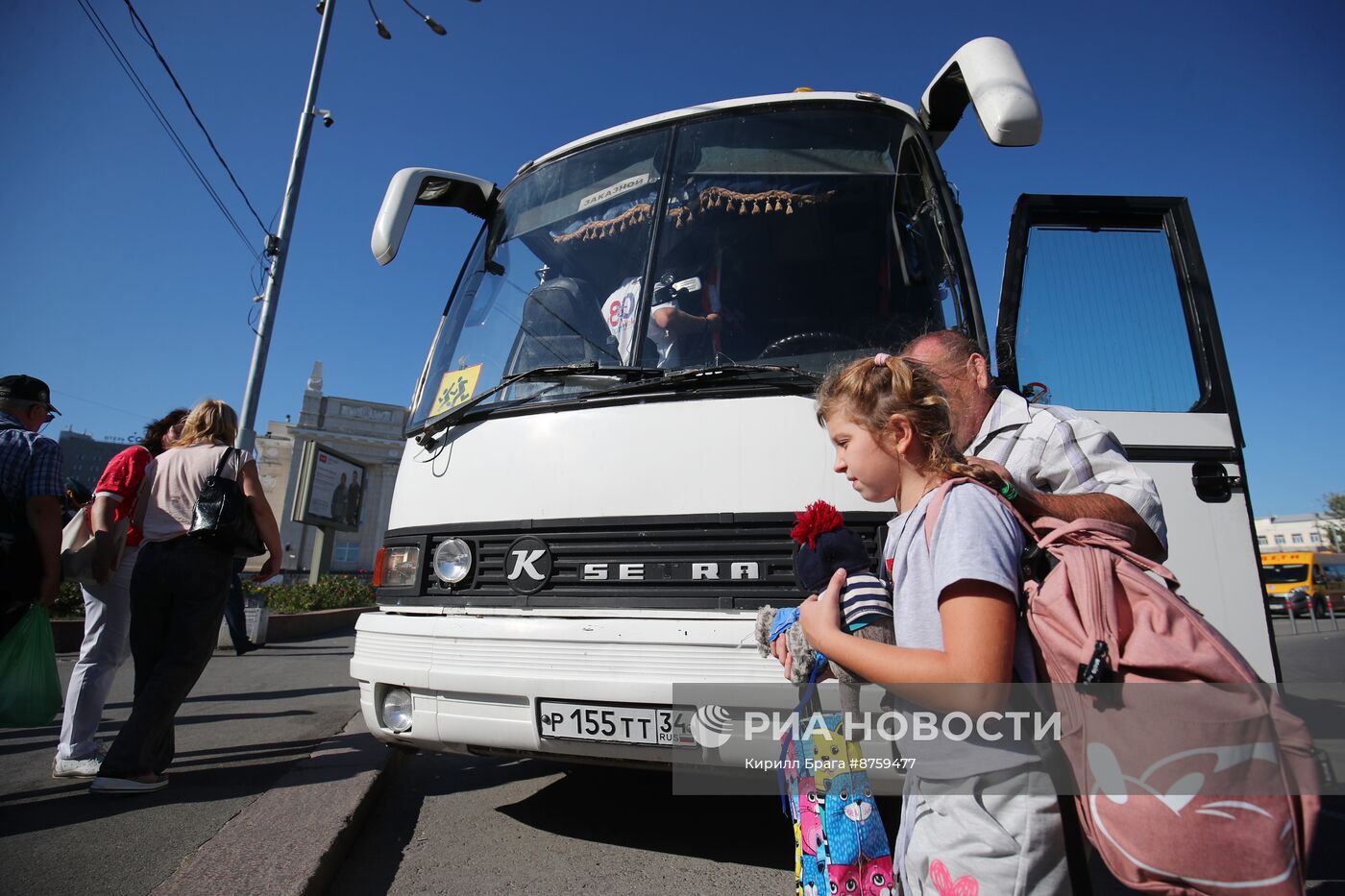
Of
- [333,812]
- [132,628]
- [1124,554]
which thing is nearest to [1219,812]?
[1124,554]

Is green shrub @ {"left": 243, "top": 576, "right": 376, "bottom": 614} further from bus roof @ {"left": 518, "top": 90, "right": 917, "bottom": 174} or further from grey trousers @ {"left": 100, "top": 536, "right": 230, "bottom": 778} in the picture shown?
bus roof @ {"left": 518, "top": 90, "right": 917, "bottom": 174}

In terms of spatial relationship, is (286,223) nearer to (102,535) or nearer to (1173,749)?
(102,535)

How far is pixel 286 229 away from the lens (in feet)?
37.5

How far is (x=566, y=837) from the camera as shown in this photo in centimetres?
321

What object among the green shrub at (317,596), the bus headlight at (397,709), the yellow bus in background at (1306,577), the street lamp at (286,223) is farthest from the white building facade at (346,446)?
the bus headlight at (397,709)

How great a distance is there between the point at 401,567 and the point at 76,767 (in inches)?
75.3

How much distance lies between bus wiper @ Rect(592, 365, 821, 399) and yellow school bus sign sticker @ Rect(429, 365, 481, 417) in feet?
2.81

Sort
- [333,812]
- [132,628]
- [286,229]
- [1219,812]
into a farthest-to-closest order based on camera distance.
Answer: [286,229] < [132,628] < [333,812] < [1219,812]

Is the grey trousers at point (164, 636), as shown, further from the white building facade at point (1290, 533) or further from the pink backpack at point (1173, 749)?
the white building facade at point (1290, 533)

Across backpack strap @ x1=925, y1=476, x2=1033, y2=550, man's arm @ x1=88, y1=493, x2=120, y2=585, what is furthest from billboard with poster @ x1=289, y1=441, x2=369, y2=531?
backpack strap @ x1=925, y1=476, x2=1033, y2=550

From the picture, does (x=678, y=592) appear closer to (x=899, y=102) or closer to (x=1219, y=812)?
(x=1219, y=812)

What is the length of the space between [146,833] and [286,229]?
10582 millimetres

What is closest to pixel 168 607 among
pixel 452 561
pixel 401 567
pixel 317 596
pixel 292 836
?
pixel 401 567

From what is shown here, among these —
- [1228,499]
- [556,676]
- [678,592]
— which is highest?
[1228,499]
